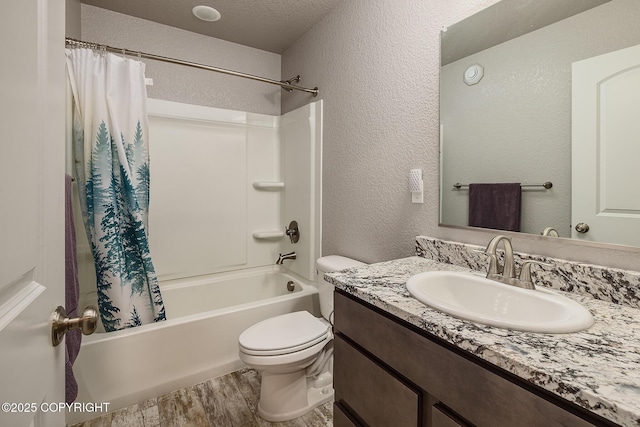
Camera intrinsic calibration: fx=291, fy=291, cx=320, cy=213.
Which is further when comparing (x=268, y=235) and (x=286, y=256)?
(x=268, y=235)

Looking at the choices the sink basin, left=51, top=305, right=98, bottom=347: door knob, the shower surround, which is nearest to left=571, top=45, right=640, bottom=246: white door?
the sink basin

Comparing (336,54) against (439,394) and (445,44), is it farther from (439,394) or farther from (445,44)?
(439,394)

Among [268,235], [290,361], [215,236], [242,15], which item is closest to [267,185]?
[268,235]

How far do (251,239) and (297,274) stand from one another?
0.52m

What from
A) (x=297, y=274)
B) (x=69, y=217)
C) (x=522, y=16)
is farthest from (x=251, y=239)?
(x=522, y=16)

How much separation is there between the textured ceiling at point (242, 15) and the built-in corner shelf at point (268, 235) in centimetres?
162

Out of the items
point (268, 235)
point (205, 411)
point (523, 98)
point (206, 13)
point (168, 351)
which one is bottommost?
point (205, 411)

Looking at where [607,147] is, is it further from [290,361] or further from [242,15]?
[242,15]

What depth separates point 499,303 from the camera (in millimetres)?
947

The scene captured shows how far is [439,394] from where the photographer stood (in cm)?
68

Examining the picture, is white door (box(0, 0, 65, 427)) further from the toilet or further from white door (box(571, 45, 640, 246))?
white door (box(571, 45, 640, 246))

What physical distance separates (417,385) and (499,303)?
42 cm

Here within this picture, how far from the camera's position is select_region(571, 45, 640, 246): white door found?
85cm

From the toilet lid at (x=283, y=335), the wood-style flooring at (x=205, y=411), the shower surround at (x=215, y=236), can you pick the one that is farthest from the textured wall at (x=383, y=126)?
the wood-style flooring at (x=205, y=411)
